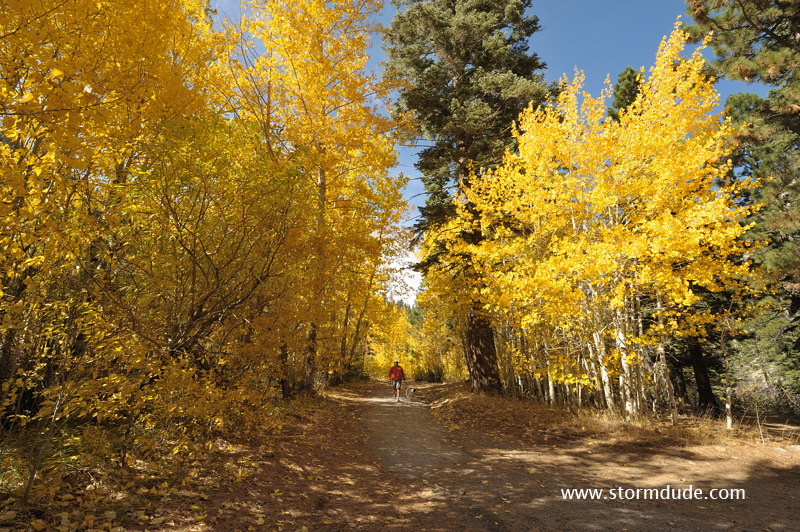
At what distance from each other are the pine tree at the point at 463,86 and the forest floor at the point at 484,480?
490cm

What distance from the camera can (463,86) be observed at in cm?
1175

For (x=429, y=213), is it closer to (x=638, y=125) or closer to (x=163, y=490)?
(x=638, y=125)

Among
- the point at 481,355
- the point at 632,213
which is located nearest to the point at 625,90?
the point at 632,213

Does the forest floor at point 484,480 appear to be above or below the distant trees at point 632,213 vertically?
below

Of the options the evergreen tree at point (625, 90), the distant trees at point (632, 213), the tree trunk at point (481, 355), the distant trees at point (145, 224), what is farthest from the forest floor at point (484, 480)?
the evergreen tree at point (625, 90)

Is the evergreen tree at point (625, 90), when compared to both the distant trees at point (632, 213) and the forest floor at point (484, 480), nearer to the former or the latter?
the distant trees at point (632, 213)

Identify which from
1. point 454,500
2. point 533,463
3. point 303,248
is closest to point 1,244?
point 303,248

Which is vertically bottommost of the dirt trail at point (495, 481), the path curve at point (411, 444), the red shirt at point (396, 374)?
the path curve at point (411, 444)

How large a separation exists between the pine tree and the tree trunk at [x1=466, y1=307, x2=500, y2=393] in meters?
0.03

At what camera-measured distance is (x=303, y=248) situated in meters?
5.76

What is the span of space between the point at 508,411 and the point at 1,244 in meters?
9.43

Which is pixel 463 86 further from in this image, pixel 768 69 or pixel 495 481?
pixel 495 481

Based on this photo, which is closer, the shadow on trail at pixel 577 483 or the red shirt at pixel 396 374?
the shadow on trail at pixel 577 483

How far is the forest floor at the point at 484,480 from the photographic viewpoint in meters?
3.71
